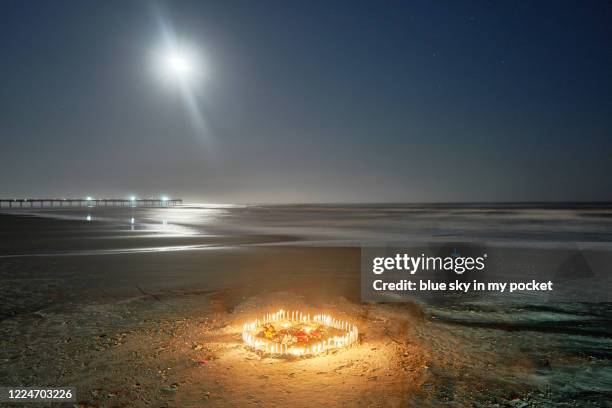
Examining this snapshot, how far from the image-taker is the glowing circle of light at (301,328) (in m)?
7.48

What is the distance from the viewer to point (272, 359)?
7.25 meters

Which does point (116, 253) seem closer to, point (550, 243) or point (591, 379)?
point (591, 379)

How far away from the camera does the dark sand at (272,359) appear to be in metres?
6.04

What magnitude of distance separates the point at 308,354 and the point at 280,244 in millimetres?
19532

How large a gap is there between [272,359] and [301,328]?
120cm

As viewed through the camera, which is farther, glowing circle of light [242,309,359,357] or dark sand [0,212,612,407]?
glowing circle of light [242,309,359,357]

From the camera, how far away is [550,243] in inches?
1033

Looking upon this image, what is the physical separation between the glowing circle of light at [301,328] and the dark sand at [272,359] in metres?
0.23

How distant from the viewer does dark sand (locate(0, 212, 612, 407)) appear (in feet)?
19.8

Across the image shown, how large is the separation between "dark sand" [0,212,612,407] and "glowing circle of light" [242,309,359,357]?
226 mm

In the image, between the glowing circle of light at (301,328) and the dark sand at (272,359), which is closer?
the dark sand at (272,359)

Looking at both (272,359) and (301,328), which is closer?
(272,359)

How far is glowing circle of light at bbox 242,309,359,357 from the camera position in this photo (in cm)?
748

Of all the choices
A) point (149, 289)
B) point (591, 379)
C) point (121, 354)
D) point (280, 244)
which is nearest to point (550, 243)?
point (280, 244)
